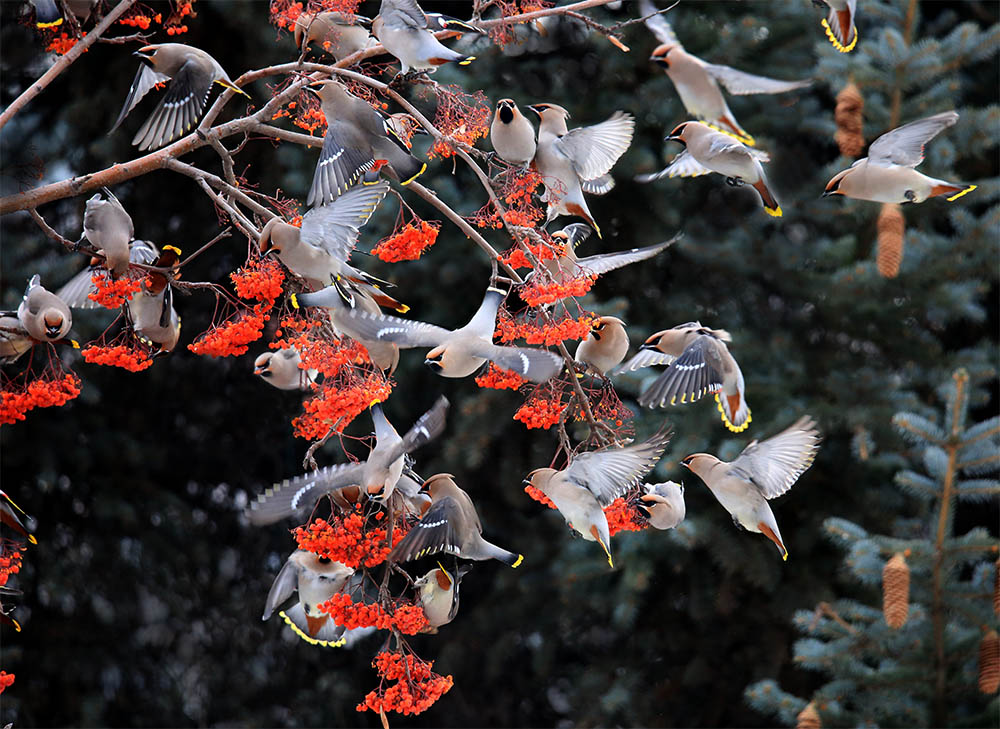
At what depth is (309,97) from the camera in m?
1.99

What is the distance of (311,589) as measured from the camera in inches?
77.3

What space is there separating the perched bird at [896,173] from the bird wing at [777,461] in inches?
17.0

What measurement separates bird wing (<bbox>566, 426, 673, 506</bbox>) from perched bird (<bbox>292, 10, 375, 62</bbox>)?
0.84 meters

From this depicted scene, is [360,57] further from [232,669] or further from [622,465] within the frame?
[232,669]

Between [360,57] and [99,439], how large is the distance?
8.61ft

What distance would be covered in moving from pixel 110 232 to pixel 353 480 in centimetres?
59

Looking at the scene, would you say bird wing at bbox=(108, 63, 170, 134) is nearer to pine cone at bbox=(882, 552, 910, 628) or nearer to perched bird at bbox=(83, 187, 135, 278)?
perched bird at bbox=(83, 187, 135, 278)

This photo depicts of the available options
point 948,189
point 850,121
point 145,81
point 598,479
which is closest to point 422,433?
point 598,479

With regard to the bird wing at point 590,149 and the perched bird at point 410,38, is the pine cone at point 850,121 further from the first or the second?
the perched bird at point 410,38

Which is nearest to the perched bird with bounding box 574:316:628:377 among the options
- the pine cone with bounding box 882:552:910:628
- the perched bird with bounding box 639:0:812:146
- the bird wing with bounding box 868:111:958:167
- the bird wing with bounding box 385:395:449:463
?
the bird wing with bounding box 385:395:449:463

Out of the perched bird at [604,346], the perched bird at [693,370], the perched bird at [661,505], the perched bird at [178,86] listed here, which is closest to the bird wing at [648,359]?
the perched bird at [693,370]

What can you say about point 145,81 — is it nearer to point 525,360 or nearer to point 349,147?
point 349,147

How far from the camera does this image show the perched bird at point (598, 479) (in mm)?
1698

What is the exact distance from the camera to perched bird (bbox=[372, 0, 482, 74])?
1.81 m
